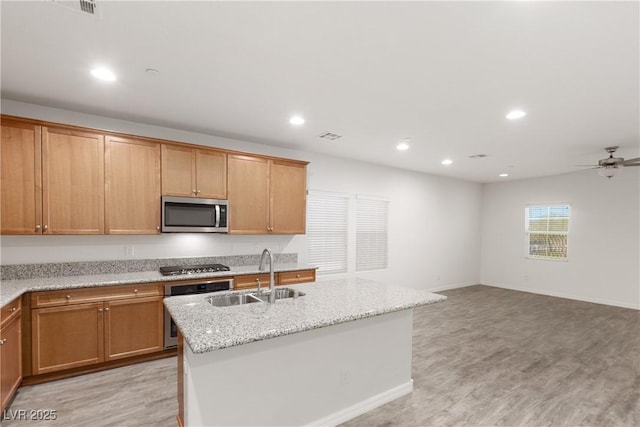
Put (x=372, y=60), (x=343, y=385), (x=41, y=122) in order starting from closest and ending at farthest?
1. (x=372, y=60)
2. (x=343, y=385)
3. (x=41, y=122)

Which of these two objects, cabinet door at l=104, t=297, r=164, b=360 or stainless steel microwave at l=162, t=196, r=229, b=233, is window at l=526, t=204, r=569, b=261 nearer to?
stainless steel microwave at l=162, t=196, r=229, b=233

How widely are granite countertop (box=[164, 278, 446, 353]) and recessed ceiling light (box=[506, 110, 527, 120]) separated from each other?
2104 mm

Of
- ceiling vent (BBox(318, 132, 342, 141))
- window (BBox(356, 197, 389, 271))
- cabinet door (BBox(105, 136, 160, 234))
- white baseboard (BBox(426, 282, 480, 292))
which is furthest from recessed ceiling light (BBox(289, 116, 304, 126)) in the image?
white baseboard (BBox(426, 282, 480, 292))

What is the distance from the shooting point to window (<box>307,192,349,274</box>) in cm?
534

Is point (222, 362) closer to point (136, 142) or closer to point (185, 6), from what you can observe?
point (185, 6)

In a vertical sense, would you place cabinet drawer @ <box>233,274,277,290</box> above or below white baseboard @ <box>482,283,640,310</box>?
above

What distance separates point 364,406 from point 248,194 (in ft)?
9.36

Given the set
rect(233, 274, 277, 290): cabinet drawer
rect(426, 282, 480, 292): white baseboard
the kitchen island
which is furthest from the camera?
rect(426, 282, 480, 292): white baseboard

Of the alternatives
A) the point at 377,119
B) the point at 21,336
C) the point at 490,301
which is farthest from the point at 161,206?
the point at 490,301

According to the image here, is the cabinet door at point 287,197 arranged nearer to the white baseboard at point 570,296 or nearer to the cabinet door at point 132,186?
the cabinet door at point 132,186

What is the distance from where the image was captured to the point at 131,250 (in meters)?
3.75

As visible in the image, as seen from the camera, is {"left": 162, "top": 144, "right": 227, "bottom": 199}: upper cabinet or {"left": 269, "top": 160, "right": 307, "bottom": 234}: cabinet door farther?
{"left": 269, "top": 160, "right": 307, "bottom": 234}: cabinet door

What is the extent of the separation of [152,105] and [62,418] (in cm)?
284

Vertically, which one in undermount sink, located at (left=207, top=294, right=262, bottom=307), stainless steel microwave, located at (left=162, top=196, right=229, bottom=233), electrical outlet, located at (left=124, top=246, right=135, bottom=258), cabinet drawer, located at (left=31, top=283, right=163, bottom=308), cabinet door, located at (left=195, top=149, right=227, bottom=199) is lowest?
cabinet drawer, located at (left=31, top=283, right=163, bottom=308)
